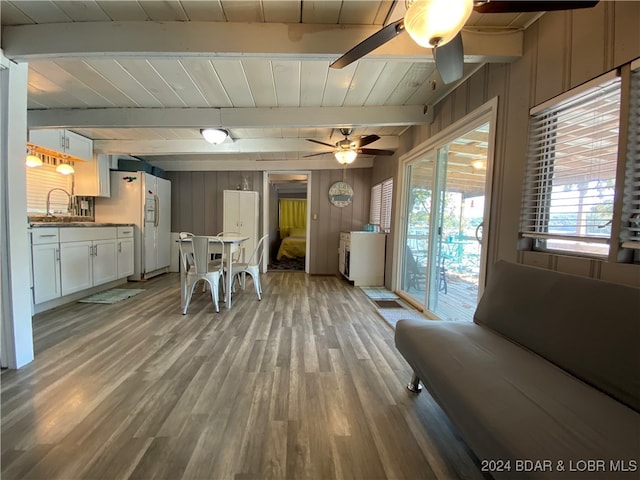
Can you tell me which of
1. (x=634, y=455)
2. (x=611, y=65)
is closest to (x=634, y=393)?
(x=634, y=455)

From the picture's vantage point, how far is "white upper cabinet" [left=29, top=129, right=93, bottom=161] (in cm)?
318

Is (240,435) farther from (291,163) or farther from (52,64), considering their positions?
(291,163)

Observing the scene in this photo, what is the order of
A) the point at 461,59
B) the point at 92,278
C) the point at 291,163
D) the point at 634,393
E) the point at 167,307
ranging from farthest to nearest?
1. the point at 291,163
2. the point at 92,278
3. the point at 167,307
4. the point at 461,59
5. the point at 634,393

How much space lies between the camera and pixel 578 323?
1.14m

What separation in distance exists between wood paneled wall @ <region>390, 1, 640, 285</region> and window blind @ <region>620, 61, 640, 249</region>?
117 mm

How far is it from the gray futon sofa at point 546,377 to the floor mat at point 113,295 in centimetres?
375

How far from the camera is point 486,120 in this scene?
2102 mm

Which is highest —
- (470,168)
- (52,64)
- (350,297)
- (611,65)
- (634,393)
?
(52,64)

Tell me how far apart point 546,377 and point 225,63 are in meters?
2.77

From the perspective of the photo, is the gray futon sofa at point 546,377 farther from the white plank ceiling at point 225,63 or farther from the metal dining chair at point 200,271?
the metal dining chair at point 200,271

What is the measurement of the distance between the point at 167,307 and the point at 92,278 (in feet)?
4.14

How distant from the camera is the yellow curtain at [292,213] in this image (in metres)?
9.02

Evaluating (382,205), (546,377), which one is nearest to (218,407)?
(546,377)

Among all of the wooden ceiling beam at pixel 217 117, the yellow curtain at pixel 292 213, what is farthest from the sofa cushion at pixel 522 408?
the yellow curtain at pixel 292 213
